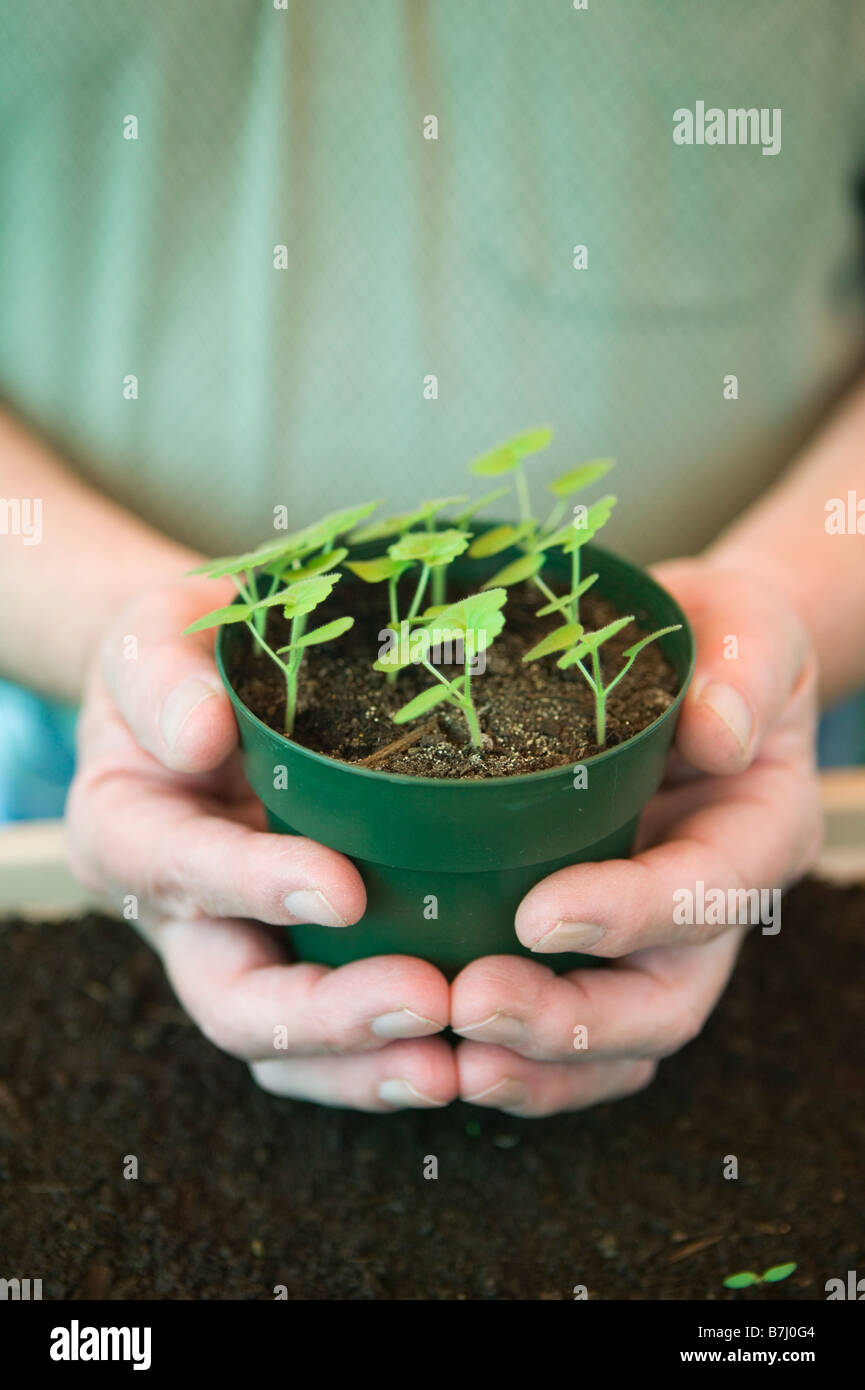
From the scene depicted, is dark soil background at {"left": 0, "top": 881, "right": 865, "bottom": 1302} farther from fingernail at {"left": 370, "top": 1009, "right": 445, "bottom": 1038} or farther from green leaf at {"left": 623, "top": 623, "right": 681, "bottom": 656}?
green leaf at {"left": 623, "top": 623, "right": 681, "bottom": 656}

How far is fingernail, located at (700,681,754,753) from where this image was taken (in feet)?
2.07

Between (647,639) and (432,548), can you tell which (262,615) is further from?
(647,639)

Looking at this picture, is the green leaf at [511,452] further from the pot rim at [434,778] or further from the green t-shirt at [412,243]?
the green t-shirt at [412,243]

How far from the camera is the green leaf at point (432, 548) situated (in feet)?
1.90

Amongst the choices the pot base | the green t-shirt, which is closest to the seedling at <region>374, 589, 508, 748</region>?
the pot base

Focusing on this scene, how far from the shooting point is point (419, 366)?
3.17ft

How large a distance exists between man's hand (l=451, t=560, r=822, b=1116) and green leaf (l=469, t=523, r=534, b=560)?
0.15 meters

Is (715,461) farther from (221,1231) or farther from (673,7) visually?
(221,1231)

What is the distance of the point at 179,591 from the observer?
2.52 feet

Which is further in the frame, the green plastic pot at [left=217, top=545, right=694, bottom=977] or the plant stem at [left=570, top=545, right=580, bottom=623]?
the plant stem at [left=570, top=545, right=580, bottom=623]

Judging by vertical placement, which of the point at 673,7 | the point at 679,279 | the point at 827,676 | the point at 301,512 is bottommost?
the point at 827,676

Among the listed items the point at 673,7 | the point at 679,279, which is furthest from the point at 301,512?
the point at 673,7

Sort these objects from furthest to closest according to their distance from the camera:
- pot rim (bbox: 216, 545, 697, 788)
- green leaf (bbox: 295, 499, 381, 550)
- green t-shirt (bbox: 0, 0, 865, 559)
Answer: green t-shirt (bbox: 0, 0, 865, 559) → green leaf (bbox: 295, 499, 381, 550) → pot rim (bbox: 216, 545, 697, 788)
